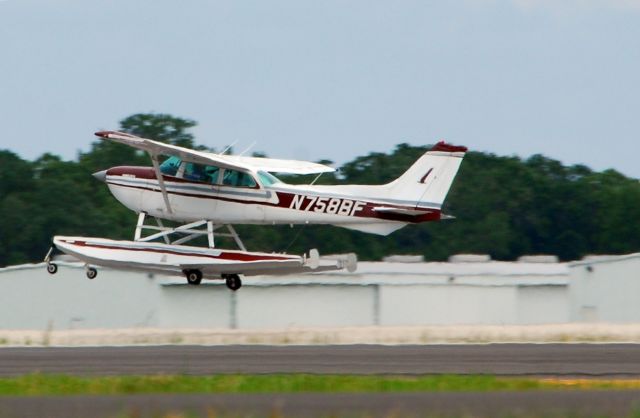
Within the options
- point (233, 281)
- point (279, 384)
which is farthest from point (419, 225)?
point (279, 384)

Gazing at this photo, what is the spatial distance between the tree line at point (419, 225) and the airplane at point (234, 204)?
38.4 m

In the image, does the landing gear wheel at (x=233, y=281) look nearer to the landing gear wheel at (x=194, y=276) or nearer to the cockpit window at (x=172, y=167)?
the landing gear wheel at (x=194, y=276)

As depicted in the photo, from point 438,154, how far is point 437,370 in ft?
29.5

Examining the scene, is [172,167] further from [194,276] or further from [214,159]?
[194,276]

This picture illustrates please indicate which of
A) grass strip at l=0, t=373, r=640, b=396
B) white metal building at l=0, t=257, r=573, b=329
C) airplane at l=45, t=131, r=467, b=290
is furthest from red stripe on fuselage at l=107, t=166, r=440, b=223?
white metal building at l=0, t=257, r=573, b=329

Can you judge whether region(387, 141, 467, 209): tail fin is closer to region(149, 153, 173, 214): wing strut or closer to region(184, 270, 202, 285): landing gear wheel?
region(184, 270, 202, 285): landing gear wheel

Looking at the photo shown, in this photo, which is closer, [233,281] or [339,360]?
[339,360]

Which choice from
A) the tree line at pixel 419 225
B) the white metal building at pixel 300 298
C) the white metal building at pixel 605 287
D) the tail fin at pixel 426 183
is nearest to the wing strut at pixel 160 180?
the tail fin at pixel 426 183

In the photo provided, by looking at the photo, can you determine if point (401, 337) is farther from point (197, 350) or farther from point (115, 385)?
point (115, 385)

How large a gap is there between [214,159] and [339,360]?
24.8 ft

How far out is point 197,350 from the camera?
31297mm

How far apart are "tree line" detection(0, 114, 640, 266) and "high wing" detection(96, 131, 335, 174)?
118 feet

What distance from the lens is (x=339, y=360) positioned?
2766 centimetres

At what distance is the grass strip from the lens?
21344 mm
